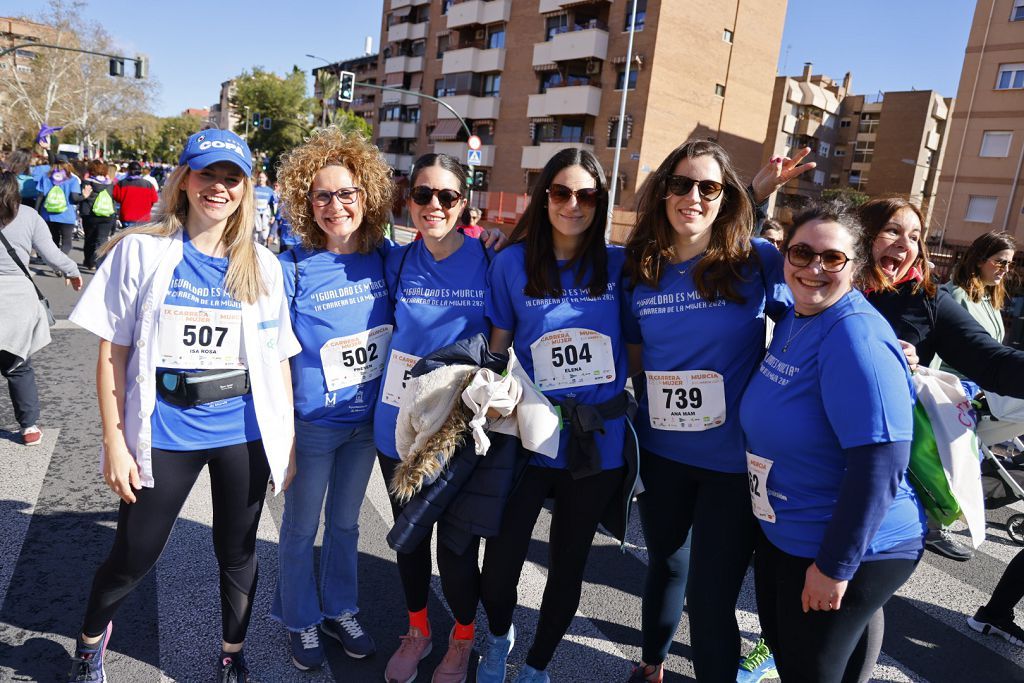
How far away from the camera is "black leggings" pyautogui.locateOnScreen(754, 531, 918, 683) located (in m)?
1.92

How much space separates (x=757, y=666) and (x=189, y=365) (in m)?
2.77

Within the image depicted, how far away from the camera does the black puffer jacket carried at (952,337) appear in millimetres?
2428

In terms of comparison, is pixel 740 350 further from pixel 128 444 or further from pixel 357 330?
pixel 128 444

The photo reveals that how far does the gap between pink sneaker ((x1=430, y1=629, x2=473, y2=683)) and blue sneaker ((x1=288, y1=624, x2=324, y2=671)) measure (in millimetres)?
505

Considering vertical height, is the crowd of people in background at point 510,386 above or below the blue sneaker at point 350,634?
above

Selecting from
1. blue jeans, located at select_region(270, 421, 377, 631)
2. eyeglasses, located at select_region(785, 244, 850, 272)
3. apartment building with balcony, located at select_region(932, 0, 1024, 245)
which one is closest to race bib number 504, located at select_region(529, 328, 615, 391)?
eyeglasses, located at select_region(785, 244, 850, 272)

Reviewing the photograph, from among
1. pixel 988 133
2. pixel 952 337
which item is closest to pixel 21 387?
pixel 952 337

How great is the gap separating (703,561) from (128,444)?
83.3 inches

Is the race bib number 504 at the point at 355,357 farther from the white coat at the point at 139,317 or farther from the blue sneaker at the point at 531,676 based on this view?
the blue sneaker at the point at 531,676

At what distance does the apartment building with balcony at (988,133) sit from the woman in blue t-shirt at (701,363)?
32.1 metres

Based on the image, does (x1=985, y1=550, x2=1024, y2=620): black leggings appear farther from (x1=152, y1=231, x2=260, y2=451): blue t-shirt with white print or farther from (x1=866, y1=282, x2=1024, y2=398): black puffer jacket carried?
(x1=152, y1=231, x2=260, y2=451): blue t-shirt with white print

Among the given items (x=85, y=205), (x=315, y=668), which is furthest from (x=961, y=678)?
(x=85, y=205)

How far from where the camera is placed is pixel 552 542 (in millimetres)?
2627

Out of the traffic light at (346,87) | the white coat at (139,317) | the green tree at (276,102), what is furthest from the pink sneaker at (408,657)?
the green tree at (276,102)
